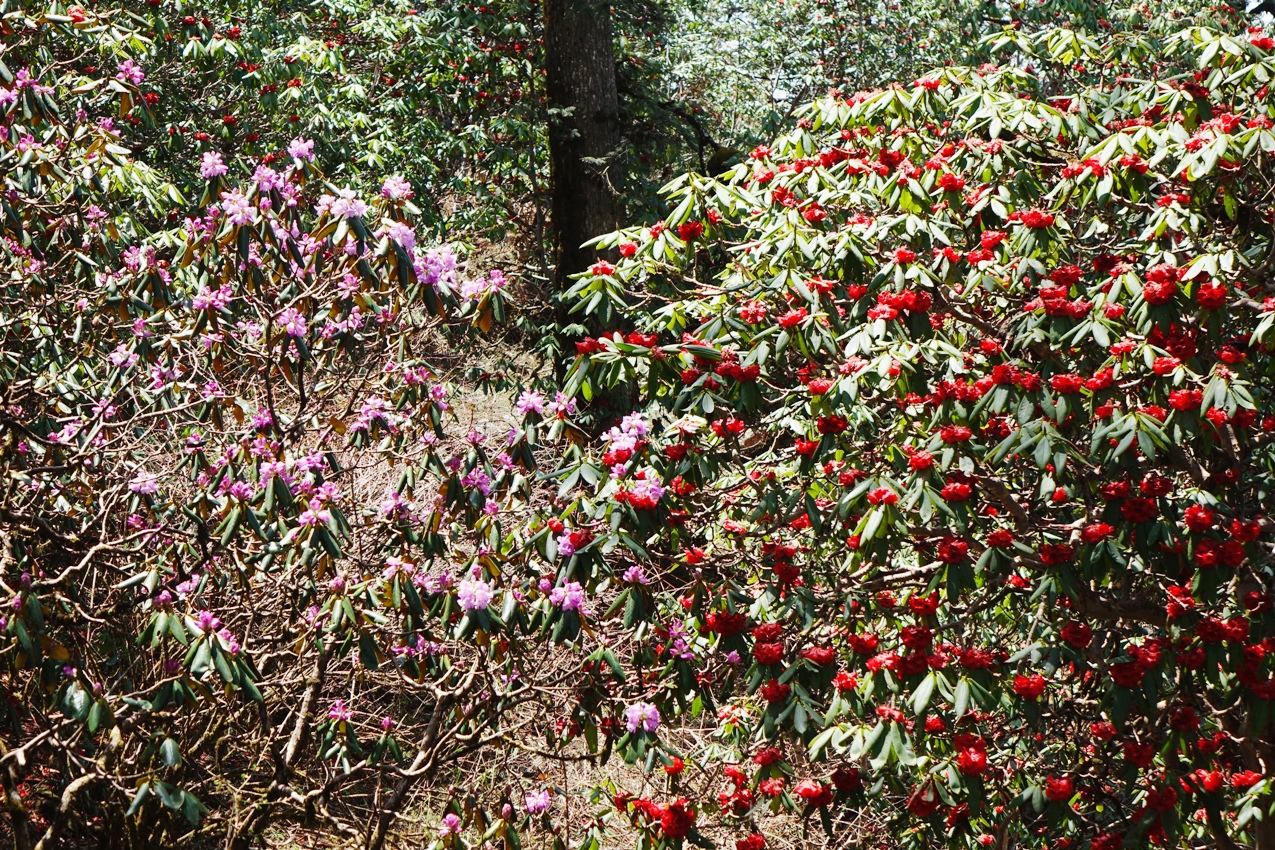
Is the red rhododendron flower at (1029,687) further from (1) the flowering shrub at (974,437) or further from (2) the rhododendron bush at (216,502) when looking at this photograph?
(2) the rhododendron bush at (216,502)

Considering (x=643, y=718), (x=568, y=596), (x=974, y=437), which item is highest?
(x=974, y=437)

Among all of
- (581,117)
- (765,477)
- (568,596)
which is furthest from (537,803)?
(581,117)

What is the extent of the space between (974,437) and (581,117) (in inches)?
214

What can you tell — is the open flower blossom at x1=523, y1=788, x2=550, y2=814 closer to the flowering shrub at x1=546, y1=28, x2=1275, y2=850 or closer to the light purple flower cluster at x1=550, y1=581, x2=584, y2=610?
the flowering shrub at x1=546, y1=28, x2=1275, y2=850

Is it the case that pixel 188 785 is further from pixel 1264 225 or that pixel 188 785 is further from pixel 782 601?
pixel 1264 225

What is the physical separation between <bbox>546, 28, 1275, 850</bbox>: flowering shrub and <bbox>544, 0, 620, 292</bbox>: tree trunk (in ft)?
13.2

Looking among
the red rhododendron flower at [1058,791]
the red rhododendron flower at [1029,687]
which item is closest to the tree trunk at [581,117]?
the red rhododendron flower at [1029,687]

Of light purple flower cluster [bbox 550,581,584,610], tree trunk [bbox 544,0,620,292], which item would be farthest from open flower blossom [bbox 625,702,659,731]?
tree trunk [bbox 544,0,620,292]

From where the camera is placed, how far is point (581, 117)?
8094 mm

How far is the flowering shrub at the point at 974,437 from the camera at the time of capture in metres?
2.99

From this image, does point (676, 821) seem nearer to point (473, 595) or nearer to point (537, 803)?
point (537, 803)

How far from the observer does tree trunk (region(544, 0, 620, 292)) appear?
8.02 metres

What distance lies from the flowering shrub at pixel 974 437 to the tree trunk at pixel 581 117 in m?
4.01

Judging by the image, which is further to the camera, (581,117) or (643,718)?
(581,117)
